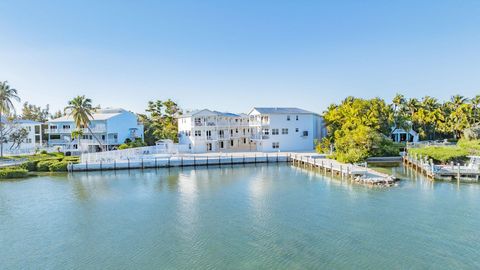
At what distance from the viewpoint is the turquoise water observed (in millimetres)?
13773

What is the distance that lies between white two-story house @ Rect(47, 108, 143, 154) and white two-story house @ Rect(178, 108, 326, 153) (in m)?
9.54

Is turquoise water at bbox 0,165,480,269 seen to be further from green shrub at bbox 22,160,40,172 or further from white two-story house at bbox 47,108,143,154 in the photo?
white two-story house at bbox 47,108,143,154

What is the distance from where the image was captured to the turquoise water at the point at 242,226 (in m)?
13.8

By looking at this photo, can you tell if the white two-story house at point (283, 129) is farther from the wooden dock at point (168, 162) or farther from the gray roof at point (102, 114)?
the gray roof at point (102, 114)

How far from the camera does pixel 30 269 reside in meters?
13.3

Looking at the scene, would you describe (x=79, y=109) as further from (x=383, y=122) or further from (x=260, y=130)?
(x=383, y=122)

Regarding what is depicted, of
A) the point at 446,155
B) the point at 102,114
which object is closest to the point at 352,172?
the point at 446,155

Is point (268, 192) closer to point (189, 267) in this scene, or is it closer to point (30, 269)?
point (189, 267)

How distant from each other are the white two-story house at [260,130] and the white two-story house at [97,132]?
954cm

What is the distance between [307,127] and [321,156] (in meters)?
11.9

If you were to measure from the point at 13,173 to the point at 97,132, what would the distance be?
686 inches

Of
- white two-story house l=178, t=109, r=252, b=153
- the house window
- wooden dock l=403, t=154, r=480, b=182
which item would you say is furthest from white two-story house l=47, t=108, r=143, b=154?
A: wooden dock l=403, t=154, r=480, b=182

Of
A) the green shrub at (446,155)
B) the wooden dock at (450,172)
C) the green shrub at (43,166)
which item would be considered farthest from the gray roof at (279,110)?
the green shrub at (43,166)

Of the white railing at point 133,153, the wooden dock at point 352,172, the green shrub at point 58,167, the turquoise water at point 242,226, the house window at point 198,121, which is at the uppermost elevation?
the house window at point 198,121
